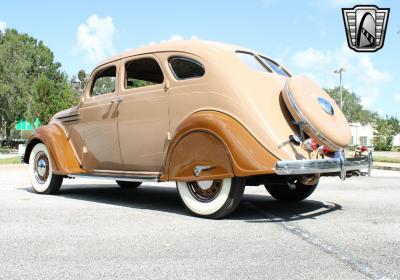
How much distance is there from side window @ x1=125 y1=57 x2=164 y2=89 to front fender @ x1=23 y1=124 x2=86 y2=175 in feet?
5.11

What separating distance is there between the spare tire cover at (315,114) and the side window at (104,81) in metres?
2.76

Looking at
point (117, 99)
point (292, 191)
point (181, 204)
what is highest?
point (117, 99)

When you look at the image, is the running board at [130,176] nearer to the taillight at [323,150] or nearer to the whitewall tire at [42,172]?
the whitewall tire at [42,172]

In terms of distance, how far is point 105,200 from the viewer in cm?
734

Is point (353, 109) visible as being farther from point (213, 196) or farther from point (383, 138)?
point (213, 196)

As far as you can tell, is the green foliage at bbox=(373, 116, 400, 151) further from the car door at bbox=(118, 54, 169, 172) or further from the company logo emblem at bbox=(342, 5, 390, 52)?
the car door at bbox=(118, 54, 169, 172)

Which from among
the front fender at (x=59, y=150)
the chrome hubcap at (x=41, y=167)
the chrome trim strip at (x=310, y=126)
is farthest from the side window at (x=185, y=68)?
the chrome hubcap at (x=41, y=167)

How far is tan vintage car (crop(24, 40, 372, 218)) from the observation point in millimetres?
5230

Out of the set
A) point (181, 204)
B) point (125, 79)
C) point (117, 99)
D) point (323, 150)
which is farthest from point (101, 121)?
point (323, 150)

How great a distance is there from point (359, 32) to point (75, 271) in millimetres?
11553

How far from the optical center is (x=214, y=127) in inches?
211

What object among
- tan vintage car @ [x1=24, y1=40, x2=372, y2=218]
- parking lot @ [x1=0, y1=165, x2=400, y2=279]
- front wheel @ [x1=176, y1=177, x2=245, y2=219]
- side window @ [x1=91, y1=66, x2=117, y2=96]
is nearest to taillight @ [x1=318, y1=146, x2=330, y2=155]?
tan vintage car @ [x1=24, y1=40, x2=372, y2=218]

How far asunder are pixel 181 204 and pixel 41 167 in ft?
8.82

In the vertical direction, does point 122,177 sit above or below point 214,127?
below
